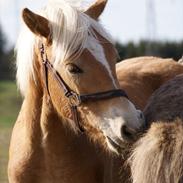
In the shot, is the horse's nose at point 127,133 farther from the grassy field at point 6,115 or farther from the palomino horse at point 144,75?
the grassy field at point 6,115

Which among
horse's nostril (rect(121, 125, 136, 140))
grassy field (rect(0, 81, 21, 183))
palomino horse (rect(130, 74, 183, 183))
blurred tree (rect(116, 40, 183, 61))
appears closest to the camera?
palomino horse (rect(130, 74, 183, 183))

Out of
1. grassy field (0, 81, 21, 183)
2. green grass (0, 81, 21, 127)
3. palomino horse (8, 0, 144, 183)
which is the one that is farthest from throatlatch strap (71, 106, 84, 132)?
green grass (0, 81, 21, 127)

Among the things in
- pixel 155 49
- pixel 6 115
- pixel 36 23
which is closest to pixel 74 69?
pixel 36 23

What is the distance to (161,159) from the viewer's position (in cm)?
413

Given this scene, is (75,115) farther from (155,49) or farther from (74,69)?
(155,49)

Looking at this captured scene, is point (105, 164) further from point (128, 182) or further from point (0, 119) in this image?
point (0, 119)

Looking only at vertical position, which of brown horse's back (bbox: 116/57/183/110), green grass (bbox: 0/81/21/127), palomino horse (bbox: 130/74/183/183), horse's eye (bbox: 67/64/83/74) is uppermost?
horse's eye (bbox: 67/64/83/74)

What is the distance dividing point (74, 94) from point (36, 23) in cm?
66

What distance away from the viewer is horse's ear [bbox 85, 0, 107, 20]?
5484 millimetres

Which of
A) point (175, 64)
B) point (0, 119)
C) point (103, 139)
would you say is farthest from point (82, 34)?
point (0, 119)

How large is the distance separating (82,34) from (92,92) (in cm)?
48

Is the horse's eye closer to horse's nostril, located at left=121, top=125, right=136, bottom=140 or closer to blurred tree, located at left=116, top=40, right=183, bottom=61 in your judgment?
horse's nostril, located at left=121, top=125, right=136, bottom=140

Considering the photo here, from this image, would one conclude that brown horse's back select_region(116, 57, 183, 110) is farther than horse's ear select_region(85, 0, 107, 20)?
Yes

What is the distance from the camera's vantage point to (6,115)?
24.2 metres
